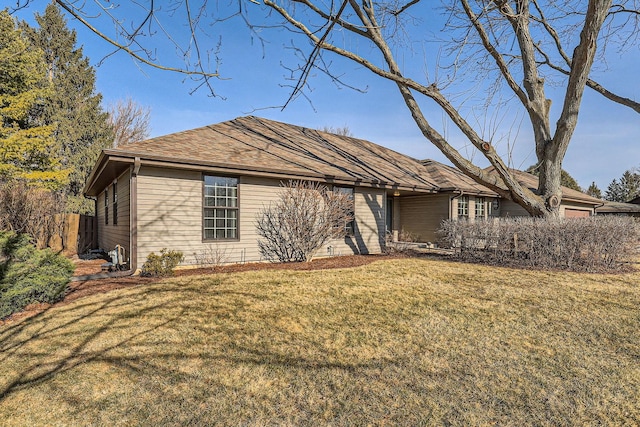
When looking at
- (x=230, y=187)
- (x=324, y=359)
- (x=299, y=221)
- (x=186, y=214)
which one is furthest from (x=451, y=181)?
(x=324, y=359)

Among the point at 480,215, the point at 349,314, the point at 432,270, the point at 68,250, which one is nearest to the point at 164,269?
the point at 349,314

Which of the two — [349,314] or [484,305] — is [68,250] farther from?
[484,305]

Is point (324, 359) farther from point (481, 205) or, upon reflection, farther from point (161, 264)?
point (481, 205)

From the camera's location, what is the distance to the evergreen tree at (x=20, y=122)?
13461 millimetres

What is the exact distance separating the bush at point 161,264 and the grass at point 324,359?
1282mm

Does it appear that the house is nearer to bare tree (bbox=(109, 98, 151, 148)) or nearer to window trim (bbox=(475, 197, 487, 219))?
window trim (bbox=(475, 197, 487, 219))

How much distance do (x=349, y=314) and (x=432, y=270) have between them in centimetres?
416

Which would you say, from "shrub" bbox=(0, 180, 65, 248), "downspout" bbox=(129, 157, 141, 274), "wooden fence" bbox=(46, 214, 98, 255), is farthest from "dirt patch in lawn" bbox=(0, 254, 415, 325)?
"wooden fence" bbox=(46, 214, 98, 255)

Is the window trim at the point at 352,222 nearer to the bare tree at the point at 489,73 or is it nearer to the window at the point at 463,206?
the bare tree at the point at 489,73

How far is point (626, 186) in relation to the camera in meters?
40.5

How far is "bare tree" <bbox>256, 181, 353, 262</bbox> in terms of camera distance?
29.2ft

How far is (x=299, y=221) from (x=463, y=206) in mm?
9207

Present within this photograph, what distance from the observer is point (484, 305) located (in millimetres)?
5129

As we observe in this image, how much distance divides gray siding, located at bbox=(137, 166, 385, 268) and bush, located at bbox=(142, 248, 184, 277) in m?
0.53
